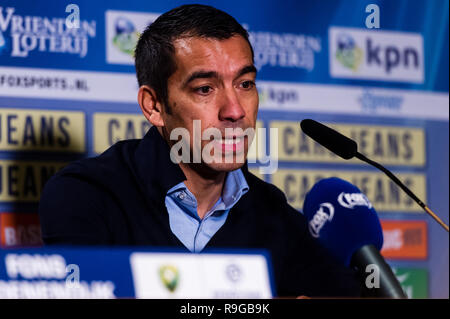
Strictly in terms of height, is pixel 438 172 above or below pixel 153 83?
below

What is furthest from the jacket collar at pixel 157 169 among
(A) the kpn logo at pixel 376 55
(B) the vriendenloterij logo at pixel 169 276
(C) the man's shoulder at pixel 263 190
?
(A) the kpn logo at pixel 376 55

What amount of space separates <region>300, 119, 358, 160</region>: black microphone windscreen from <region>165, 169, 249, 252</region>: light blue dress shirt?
0.30 meters

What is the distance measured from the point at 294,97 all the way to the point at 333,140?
1.04 metres

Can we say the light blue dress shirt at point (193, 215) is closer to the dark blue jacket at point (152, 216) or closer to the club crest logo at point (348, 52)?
the dark blue jacket at point (152, 216)

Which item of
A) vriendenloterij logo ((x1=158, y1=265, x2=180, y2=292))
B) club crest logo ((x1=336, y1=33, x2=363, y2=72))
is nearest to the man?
vriendenloterij logo ((x1=158, y1=265, x2=180, y2=292))

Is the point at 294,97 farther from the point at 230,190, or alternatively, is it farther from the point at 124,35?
the point at 230,190

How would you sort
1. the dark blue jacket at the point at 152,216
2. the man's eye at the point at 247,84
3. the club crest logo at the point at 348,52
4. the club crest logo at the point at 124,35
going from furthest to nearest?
the club crest logo at the point at 348,52
the club crest logo at the point at 124,35
the man's eye at the point at 247,84
the dark blue jacket at the point at 152,216

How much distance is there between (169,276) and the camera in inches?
35.1

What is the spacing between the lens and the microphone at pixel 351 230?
3.99 feet

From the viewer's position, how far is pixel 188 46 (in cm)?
164

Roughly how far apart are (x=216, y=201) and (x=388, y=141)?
105cm

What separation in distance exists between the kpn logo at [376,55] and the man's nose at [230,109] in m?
1.00
